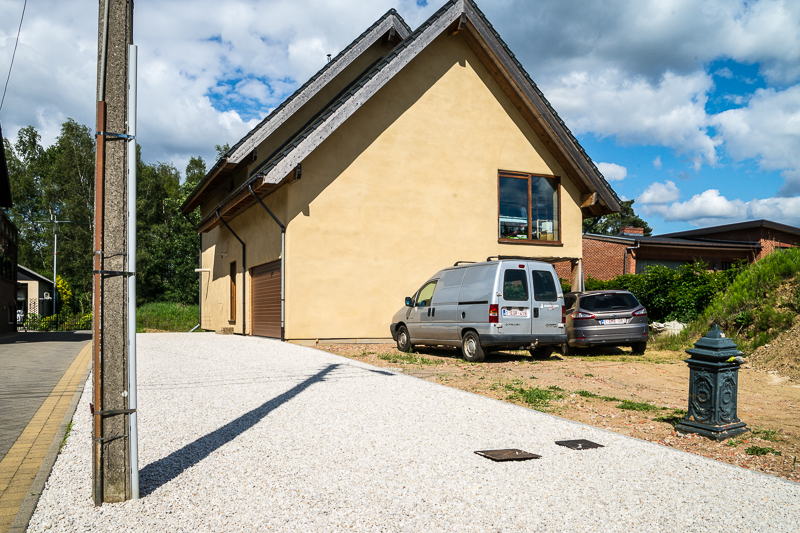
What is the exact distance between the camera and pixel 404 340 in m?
14.4

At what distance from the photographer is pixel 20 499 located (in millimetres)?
4020

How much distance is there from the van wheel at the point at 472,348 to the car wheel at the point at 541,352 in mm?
1519

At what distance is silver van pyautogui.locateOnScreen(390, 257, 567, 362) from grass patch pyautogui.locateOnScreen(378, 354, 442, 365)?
64cm

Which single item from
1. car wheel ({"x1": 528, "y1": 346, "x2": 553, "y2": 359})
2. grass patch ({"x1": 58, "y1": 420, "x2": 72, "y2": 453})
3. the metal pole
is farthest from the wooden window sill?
the metal pole

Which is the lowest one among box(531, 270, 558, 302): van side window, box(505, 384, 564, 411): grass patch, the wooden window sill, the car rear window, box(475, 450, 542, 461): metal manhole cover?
box(505, 384, 564, 411): grass patch

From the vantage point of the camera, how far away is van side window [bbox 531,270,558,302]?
40.1ft

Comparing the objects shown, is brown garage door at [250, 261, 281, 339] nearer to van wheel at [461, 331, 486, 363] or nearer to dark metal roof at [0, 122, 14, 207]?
van wheel at [461, 331, 486, 363]

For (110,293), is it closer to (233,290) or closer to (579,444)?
(579,444)

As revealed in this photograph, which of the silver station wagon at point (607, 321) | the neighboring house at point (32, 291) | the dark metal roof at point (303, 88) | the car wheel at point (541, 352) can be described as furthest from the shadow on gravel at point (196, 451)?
the neighboring house at point (32, 291)

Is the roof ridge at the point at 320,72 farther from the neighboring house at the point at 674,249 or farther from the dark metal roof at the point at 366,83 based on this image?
the neighboring house at the point at 674,249

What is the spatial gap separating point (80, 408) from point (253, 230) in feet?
40.4

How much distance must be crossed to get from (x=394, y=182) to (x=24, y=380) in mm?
10448

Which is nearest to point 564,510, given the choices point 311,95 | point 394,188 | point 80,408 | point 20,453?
point 20,453

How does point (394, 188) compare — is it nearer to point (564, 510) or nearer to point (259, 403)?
point (259, 403)
